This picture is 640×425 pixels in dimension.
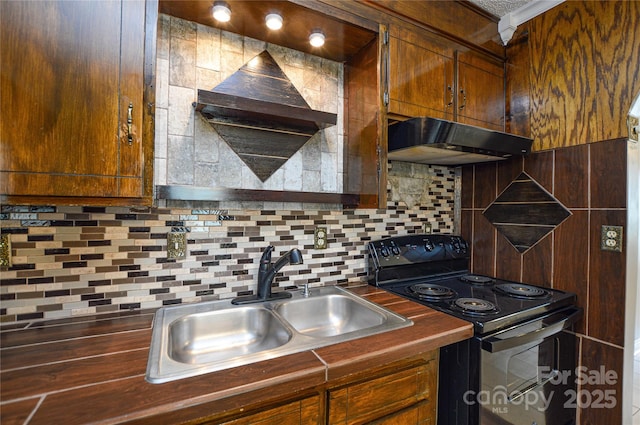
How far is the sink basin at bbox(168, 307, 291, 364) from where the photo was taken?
112cm

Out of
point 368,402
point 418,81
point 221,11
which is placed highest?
point 221,11

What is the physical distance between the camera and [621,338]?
1351mm

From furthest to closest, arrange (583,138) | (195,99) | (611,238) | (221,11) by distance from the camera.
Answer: (583,138) → (611,238) → (195,99) → (221,11)

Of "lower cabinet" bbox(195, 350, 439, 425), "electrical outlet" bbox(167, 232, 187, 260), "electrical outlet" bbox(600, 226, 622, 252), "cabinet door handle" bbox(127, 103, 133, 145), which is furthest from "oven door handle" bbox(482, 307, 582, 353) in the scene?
"cabinet door handle" bbox(127, 103, 133, 145)

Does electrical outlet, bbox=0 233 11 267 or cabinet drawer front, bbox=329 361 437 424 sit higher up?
electrical outlet, bbox=0 233 11 267

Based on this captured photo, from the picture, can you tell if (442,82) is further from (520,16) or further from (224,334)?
(224,334)

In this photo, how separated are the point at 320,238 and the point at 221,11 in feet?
3.74

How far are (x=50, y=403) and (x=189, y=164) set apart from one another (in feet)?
3.00

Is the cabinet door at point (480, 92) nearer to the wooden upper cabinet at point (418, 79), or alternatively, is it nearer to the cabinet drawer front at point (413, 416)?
→ the wooden upper cabinet at point (418, 79)

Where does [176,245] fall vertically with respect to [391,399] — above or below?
above

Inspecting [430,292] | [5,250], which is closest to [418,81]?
[430,292]

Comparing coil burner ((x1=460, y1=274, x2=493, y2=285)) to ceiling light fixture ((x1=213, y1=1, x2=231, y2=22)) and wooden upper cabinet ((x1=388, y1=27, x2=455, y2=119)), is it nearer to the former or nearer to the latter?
wooden upper cabinet ((x1=388, y1=27, x2=455, y2=119))

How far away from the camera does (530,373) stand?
50.1 inches

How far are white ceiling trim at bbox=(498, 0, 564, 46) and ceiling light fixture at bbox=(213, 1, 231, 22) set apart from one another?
1655 mm
